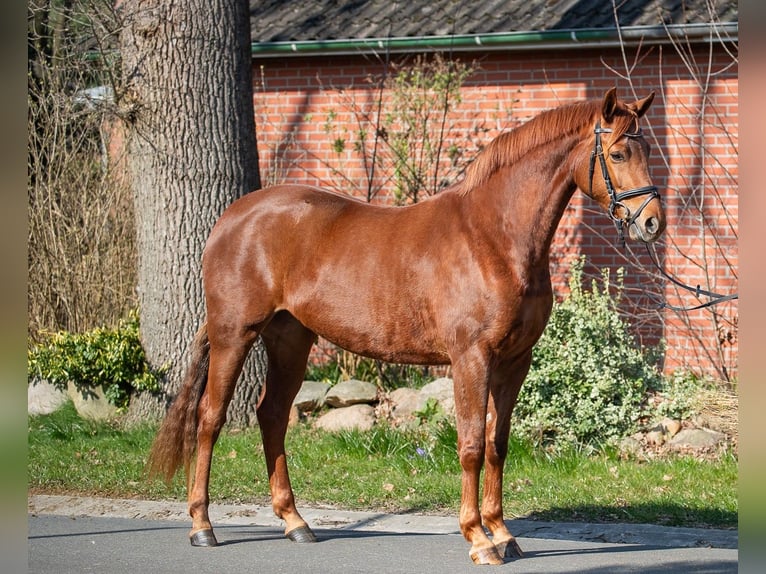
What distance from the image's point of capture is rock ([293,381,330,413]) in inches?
352

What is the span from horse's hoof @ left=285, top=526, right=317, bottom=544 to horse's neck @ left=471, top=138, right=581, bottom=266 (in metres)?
2.05

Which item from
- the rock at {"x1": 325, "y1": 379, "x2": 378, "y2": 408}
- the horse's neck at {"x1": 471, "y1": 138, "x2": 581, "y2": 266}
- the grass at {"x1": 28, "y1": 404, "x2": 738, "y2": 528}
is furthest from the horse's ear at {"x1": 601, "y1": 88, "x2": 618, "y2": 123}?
the rock at {"x1": 325, "y1": 379, "x2": 378, "y2": 408}

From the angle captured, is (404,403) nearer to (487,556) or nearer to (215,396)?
(215,396)

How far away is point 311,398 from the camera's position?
8984 millimetres

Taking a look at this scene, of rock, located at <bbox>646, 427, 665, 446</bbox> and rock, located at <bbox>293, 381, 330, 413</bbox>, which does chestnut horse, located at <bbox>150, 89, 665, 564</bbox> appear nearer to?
rock, located at <bbox>646, 427, 665, 446</bbox>

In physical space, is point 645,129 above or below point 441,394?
above

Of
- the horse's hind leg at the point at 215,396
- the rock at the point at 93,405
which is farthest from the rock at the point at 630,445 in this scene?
the rock at the point at 93,405

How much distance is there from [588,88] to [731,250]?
7.38 feet

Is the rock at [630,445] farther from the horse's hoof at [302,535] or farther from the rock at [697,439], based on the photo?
the horse's hoof at [302,535]

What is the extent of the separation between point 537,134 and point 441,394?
387 centimetres

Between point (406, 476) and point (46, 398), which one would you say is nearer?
point (406, 476)

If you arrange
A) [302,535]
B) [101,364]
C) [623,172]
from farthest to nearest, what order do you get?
[101,364]
[302,535]
[623,172]

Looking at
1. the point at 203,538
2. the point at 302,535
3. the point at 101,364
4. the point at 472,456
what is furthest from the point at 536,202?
the point at 101,364

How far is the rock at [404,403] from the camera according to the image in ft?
28.0
